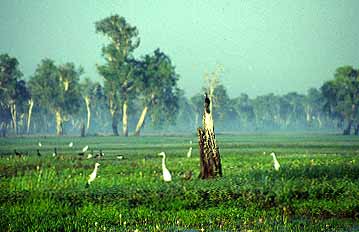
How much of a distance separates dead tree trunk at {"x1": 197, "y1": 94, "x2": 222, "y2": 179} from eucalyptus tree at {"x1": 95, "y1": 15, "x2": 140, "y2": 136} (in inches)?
3358

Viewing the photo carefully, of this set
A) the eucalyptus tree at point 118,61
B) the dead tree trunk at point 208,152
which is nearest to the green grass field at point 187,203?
the dead tree trunk at point 208,152

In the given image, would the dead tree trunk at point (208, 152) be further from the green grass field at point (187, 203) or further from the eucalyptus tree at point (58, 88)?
the eucalyptus tree at point (58, 88)

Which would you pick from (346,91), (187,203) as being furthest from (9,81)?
(187,203)

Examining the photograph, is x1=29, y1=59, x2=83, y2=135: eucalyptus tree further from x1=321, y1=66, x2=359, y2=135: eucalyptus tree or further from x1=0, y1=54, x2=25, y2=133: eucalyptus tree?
x1=321, y1=66, x2=359, y2=135: eucalyptus tree

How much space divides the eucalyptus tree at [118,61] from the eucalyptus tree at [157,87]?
2547 millimetres

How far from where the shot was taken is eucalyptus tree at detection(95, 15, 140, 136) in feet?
360

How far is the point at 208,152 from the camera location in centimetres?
2488

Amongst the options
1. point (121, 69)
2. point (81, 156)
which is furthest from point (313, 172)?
point (121, 69)

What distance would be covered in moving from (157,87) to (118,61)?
8.52 meters

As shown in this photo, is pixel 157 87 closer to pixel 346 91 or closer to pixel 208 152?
pixel 346 91

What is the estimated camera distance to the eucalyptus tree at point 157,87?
370 ft

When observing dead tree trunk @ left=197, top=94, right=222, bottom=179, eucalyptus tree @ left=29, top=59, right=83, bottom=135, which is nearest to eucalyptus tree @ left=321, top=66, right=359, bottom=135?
eucalyptus tree @ left=29, top=59, right=83, bottom=135

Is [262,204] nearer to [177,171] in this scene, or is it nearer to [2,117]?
[177,171]

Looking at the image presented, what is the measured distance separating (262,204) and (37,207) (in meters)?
6.53
